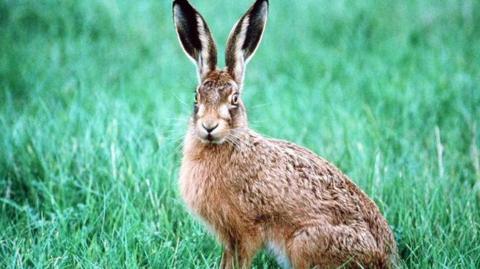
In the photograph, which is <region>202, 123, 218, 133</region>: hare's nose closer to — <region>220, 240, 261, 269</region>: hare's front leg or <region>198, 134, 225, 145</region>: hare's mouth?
<region>198, 134, 225, 145</region>: hare's mouth

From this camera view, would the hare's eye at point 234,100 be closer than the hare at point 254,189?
No

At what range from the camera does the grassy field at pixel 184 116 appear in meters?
4.14

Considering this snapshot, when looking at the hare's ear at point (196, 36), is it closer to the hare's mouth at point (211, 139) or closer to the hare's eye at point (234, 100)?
the hare's eye at point (234, 100)

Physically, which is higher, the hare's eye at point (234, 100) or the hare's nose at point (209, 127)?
the hare's eye at point (234, 100)

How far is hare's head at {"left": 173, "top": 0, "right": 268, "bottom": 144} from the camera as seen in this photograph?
3.77 m

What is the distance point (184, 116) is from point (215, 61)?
1586 mm

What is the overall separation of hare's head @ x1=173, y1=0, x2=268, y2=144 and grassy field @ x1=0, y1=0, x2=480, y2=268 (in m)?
0.44

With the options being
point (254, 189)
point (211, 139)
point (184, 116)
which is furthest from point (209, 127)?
point (184, 116)

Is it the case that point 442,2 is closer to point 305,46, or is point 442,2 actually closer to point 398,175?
point 305,46

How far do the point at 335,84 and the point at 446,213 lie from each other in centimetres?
289

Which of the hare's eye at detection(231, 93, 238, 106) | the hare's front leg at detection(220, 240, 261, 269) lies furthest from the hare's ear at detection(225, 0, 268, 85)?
the hare's front leg at detection(220, 240, 261, 269)

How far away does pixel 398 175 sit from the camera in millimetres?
4707

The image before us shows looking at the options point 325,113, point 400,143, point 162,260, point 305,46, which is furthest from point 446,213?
point 305,46

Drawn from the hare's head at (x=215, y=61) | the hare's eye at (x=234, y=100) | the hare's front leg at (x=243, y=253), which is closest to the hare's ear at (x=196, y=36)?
the hare's head at (x=215, y=61)
